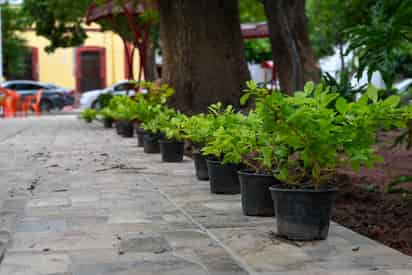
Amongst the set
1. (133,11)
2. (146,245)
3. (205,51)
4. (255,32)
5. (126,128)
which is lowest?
(126,128)

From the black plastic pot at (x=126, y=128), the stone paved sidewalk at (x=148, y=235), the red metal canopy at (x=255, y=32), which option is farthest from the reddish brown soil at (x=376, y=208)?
the red metal canopy at (x=255, y=32)

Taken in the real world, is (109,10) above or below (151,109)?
above

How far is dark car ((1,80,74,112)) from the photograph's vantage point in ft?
125

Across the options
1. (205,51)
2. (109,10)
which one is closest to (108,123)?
(109,10)

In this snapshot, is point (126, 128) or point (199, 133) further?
point (126, 128)

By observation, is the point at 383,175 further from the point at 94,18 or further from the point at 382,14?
the point at 94,18

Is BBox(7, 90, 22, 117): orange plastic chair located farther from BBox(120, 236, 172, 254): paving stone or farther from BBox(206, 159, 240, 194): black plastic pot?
BBox(120, 236, 172, 254): paving stone

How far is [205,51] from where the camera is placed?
12141 millimetres

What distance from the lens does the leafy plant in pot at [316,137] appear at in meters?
4.94

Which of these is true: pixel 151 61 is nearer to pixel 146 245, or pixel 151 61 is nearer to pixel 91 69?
pixel 91 69

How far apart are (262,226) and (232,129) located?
0.81 m

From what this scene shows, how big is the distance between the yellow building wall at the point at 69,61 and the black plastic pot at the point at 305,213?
41579 millimetres

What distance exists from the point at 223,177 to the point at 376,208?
1.41 metres

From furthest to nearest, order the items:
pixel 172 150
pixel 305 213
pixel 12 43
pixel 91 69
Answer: pixel 91 69, pixel 12 43, pixel 172 150, pixel 305 213
